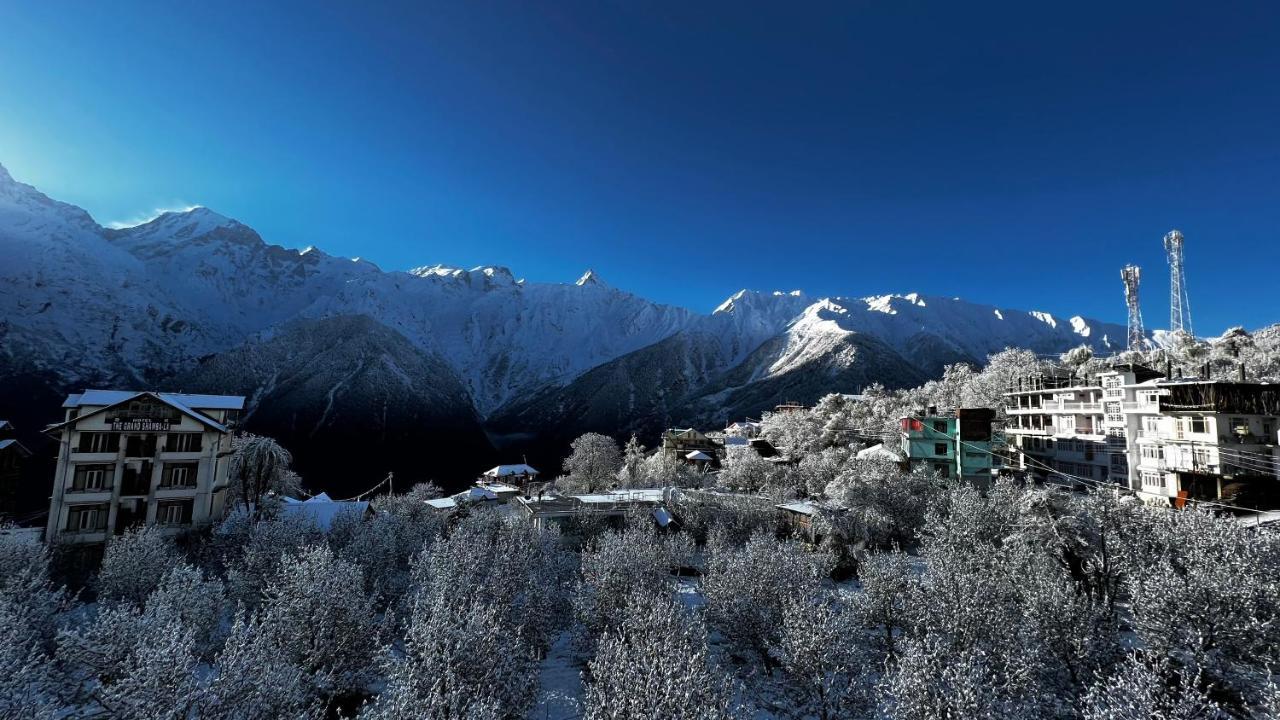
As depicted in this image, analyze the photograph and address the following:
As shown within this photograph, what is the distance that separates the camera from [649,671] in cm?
1816

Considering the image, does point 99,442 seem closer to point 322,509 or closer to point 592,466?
point 322,509

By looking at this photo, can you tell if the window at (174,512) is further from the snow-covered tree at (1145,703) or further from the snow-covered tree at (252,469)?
the snow-covered tree at (1145,703)

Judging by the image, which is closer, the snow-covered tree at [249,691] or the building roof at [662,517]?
the snow-covered tree at [249,691]

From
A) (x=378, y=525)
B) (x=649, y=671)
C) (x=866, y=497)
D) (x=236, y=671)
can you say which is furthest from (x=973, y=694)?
(x=378, y=525)

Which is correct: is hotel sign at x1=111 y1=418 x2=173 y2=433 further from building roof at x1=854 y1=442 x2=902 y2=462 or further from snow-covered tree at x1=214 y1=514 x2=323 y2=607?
building roof at x1=854 y1=442 x2=902 y2=462

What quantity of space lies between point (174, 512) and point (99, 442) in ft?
27.9

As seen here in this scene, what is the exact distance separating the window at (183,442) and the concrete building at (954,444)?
251 ft

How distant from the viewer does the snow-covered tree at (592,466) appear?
3696 inches

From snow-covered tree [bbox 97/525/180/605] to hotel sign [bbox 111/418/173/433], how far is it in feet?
45.7

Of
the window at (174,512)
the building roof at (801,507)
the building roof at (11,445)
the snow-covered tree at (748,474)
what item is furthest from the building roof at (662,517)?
the building roof at (11,445)

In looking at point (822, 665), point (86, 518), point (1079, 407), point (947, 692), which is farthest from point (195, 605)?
point (1079, 407)

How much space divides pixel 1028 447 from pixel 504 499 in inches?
2886

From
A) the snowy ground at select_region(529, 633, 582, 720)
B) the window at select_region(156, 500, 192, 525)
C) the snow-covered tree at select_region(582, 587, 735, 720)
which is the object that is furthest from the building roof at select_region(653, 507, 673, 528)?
the window at select_region(156, 500, 192, 525)

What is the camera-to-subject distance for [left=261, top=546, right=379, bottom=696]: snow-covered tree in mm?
24328
